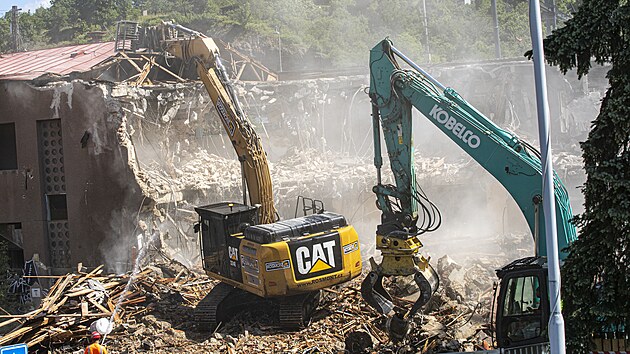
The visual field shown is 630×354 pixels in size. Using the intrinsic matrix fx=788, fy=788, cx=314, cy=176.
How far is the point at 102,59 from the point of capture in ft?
87.6

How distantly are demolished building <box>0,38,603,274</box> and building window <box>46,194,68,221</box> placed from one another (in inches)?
1.3

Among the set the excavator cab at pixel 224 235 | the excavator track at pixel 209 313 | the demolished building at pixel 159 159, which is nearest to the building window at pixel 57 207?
the demolished building at pixel 159 159

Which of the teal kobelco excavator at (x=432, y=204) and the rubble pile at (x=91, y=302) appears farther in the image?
the rubble pile at (x=91, y=302)

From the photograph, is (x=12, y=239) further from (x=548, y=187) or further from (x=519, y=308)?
(x=548, y=187)

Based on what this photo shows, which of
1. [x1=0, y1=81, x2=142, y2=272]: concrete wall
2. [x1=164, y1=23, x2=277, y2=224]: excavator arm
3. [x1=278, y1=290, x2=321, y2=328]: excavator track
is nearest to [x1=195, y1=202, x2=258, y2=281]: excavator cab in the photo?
[x1=164, y1=23, x2=277, y2=224]: excavator arm

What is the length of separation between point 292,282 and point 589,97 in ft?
70.8

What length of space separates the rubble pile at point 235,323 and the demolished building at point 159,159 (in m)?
5.30

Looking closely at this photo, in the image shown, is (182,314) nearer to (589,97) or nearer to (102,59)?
(102,59)

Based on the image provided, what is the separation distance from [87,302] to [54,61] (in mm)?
14934

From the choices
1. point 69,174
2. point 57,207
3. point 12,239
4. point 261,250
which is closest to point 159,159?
point 69,174

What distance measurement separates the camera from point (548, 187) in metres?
8.77

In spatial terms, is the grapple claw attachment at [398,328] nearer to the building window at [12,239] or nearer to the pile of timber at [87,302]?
the pile of timber at [87,302]

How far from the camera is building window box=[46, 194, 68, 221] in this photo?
23.4 m

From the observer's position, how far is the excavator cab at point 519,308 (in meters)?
10.5
